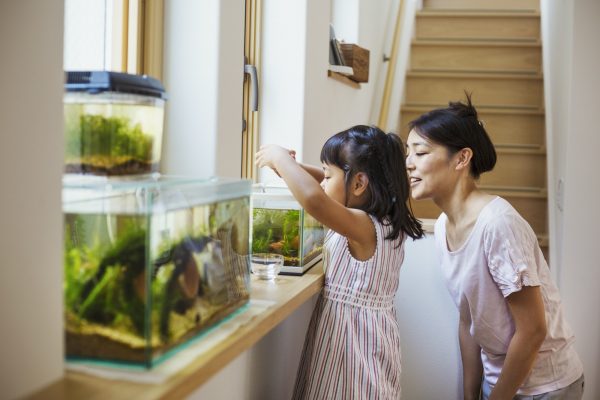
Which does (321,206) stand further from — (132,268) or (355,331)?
(132,268)

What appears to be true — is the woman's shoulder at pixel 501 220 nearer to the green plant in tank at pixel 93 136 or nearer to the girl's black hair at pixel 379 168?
the girl's black hair at pixel 379 168

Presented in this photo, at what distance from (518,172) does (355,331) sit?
107 inches

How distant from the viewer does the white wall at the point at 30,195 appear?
869 mm

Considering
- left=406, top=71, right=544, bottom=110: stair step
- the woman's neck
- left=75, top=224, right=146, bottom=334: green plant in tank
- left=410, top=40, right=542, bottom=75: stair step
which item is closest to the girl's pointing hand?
the woman's neck

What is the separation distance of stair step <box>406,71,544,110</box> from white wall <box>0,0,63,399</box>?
13.0 feet

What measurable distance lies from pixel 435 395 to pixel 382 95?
2.40 meters

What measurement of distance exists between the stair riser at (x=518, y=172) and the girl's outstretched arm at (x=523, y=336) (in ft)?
7.80

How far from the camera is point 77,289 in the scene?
3.28ft

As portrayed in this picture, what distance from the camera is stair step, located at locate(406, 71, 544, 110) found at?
4566 mm

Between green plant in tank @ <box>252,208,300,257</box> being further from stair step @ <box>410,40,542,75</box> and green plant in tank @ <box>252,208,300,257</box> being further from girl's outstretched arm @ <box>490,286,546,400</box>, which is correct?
stair step @ <box>410,40,542,75</box>

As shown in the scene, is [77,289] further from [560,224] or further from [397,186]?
[560,224]

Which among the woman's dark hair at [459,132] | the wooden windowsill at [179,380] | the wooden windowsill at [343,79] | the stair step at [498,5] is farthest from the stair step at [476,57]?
the wooden windowsill at [179,380]

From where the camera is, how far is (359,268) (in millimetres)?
1769

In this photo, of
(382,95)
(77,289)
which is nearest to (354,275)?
(77,289)
